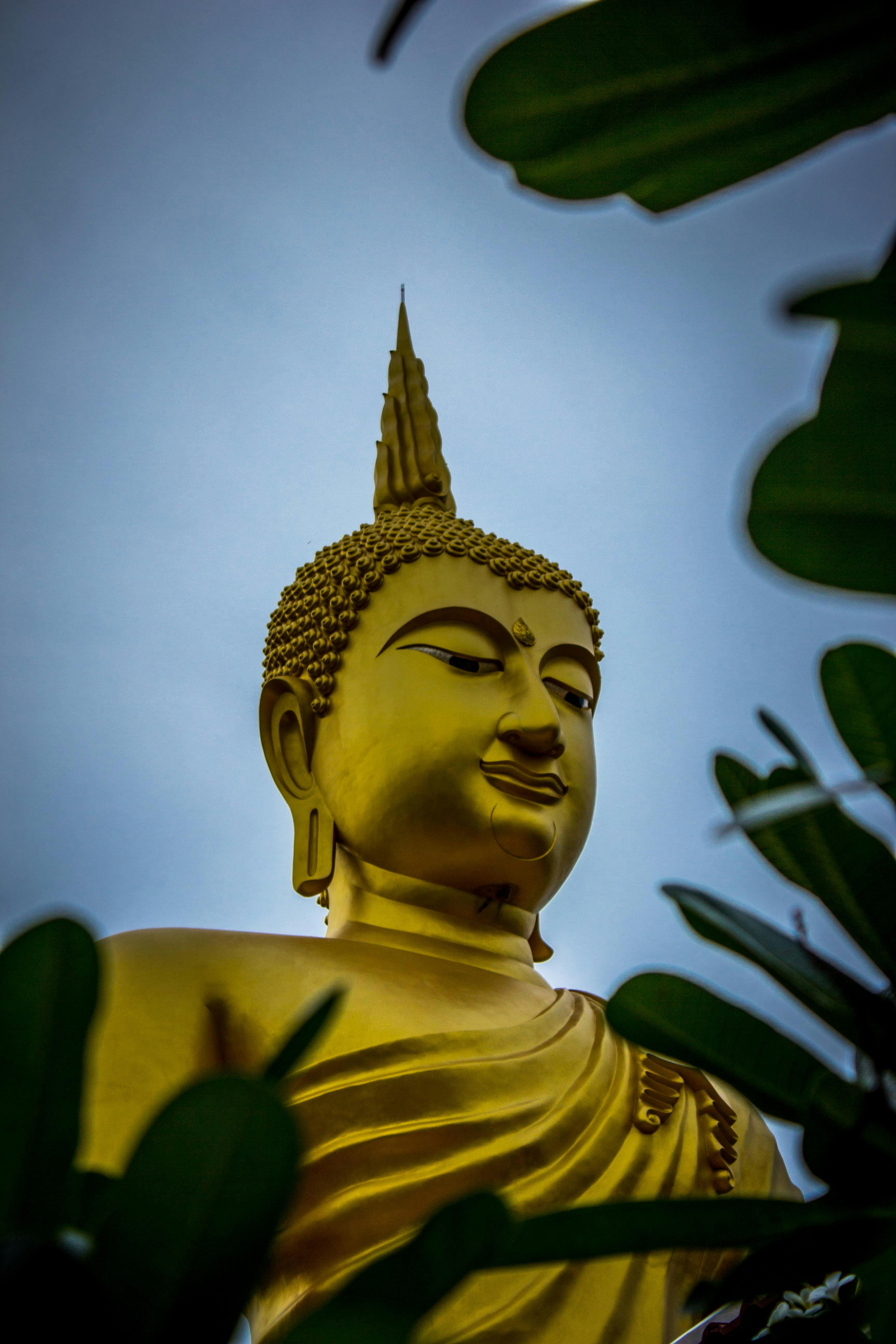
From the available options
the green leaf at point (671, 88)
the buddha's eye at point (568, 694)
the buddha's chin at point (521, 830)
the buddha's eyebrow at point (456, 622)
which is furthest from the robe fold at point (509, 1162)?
the green leaf at point (671, 88)

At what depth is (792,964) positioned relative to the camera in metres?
0.91

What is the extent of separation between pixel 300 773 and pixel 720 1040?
11.9 ft

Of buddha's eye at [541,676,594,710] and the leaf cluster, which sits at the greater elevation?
buddha's eye at [541,676,594,710]

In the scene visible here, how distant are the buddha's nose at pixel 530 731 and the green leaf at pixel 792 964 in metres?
3.18

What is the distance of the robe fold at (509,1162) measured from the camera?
3.20m

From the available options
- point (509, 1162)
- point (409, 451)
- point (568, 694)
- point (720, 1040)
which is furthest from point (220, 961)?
point (720, 1040)

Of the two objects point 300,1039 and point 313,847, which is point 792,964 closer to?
point 300,1039

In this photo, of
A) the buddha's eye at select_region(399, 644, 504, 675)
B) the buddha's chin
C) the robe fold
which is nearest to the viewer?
the robe fold

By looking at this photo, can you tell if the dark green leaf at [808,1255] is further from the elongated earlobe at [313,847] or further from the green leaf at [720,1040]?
the elongated earlobe at [313,847]

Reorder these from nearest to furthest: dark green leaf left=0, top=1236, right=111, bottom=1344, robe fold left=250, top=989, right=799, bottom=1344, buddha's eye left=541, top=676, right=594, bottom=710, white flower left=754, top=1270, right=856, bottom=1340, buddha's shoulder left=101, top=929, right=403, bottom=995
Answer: dark green leaf left=0, top=1236, right=111, bottom=1344 < white flower left=754, top=1270, right=856, bottom=1340 < robe fold left=250, top=989, right=799, bottom=1344 < buddha's shoulder left=101, top=929, right=403, bottom=995 < buddha's eye left=541, top=676, right=594, bottom=710

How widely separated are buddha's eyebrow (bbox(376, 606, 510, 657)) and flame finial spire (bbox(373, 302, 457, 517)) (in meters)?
0.92

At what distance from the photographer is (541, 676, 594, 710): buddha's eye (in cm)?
445

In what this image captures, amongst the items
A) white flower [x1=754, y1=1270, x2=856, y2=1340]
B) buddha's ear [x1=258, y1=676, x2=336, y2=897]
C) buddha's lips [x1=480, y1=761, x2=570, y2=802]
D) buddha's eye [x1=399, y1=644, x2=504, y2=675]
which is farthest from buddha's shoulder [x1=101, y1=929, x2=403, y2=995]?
white flower [x1=754, y1=1270, x2=856, y2=1340]

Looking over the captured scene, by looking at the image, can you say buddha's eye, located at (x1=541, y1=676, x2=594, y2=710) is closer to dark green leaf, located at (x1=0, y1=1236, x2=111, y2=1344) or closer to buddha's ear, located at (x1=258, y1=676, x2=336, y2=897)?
buddha's ear, located at (x1=258, y1=676, x2=336, y2=897)
